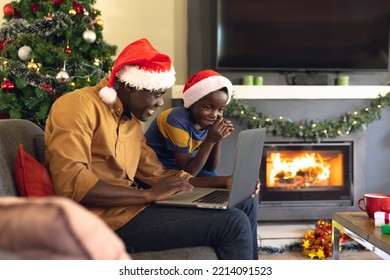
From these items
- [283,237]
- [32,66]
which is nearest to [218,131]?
[283,237]

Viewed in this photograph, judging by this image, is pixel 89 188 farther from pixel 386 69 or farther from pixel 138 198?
pixel 386 69

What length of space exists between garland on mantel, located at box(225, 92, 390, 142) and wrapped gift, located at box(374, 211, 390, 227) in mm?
1286

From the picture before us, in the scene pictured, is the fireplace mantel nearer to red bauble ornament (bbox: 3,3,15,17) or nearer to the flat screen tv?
the flat screen tv

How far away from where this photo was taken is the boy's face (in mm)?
1592

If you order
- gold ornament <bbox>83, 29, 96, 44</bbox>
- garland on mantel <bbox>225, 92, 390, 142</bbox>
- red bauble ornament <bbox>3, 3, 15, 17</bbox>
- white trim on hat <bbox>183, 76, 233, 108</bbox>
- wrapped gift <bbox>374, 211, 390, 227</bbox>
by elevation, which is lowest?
→ wrapped gift <bbox>374, 211, 390, 227</bbox>

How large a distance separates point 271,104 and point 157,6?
789mm

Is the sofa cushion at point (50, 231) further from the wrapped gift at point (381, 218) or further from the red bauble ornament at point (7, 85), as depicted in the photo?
the red bauble ornament at point (7, 85)

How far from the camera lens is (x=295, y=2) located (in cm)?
264

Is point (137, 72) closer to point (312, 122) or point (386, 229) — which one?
point (386, 229)

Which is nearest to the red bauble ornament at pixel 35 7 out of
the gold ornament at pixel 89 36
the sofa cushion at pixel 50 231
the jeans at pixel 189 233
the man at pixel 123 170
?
the gold ornament at pixel 89 36

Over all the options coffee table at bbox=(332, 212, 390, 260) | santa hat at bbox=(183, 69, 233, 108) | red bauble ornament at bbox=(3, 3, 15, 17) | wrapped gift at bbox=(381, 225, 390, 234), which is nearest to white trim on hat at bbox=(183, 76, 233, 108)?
santa hat at bbox=(183, 69, 233, 108)

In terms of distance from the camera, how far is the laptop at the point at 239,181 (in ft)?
3.50

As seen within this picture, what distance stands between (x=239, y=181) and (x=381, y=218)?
0.44 metres

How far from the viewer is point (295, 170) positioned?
2668mm
